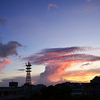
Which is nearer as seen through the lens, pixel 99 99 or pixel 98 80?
pixel 99 99

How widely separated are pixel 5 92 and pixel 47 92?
33576 mm

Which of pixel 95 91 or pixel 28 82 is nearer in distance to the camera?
pixel 95 91

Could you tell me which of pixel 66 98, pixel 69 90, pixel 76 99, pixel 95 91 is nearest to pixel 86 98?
pixel 76 99

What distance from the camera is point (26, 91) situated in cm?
8831

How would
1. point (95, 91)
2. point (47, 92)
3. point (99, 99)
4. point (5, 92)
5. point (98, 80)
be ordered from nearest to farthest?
point (99, 99) → point (47, 92) → point (5, 92) → point (95, 91) → point (98, 80)

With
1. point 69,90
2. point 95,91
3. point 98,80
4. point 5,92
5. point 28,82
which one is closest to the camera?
point 69,90

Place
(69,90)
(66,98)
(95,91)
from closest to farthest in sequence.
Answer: (66,98), (69,90), (95,91)

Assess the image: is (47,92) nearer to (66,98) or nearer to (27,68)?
(66,98)

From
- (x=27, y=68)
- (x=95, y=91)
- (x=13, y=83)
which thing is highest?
(x=27, y=68)

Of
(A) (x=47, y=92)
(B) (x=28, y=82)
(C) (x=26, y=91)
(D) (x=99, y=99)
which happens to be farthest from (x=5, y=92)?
(D) (x=99, y=99)

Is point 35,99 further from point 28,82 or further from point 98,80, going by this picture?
point 98,80

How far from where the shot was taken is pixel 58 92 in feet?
179

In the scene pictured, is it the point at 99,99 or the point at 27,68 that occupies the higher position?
the point at 27,68

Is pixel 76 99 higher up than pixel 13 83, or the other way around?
pixel 13 83
